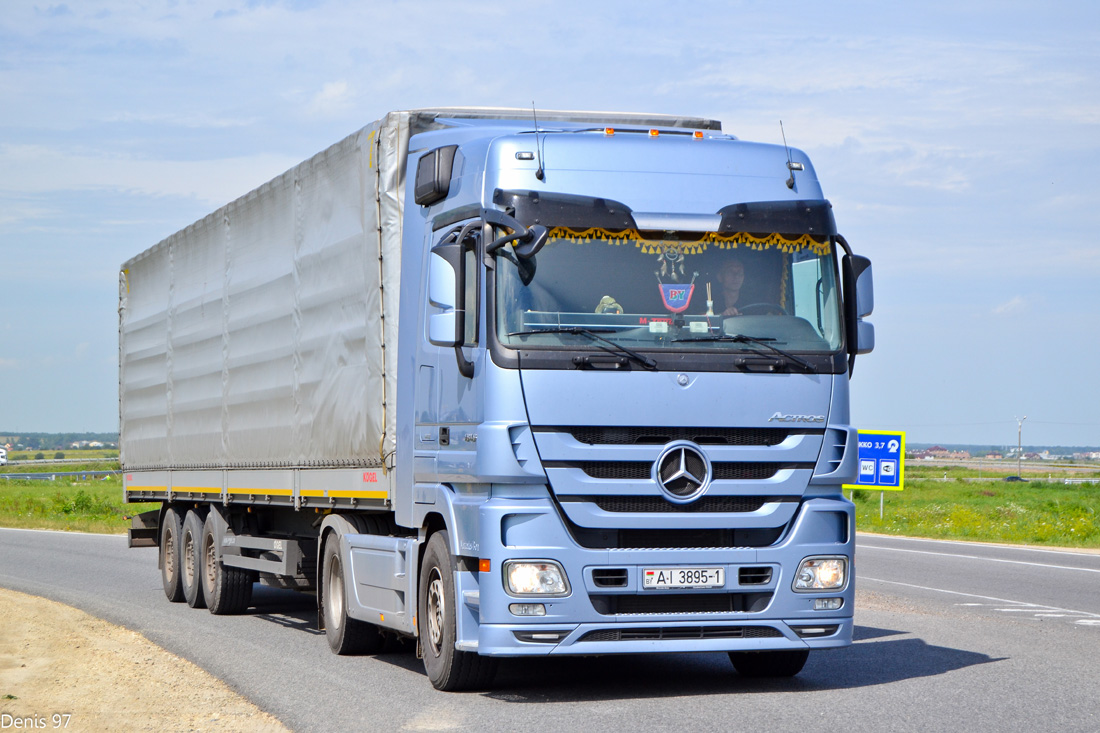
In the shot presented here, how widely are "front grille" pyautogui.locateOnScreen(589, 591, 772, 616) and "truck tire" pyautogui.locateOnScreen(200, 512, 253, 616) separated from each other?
7.06m

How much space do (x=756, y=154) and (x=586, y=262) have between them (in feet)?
4.85

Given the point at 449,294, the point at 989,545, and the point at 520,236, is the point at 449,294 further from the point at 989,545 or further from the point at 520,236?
the point at 989,545

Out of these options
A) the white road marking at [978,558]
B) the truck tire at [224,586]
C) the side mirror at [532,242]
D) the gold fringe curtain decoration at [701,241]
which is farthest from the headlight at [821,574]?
the white road marking at [978,558]

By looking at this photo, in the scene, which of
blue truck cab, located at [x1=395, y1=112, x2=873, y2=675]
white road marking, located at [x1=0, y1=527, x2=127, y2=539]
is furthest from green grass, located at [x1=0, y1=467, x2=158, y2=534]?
blue truck cab, located at [x1=395, y1=112, x2=873, y2=675]

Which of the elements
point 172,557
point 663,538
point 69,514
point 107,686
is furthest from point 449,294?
point 69,514

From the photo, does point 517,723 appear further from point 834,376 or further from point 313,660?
Result: point 313,660

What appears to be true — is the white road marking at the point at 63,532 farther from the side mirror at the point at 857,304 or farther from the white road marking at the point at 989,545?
the side mirror at the point at 857,304

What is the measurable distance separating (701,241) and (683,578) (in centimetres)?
207

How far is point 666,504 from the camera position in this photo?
8227mm

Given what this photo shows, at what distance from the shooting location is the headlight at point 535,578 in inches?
317

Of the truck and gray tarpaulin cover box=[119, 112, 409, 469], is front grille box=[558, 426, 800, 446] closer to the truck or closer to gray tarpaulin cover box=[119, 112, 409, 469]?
the truck

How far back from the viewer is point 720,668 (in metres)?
10.3

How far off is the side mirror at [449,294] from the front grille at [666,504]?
1194mm

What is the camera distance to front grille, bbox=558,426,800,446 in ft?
26.7
